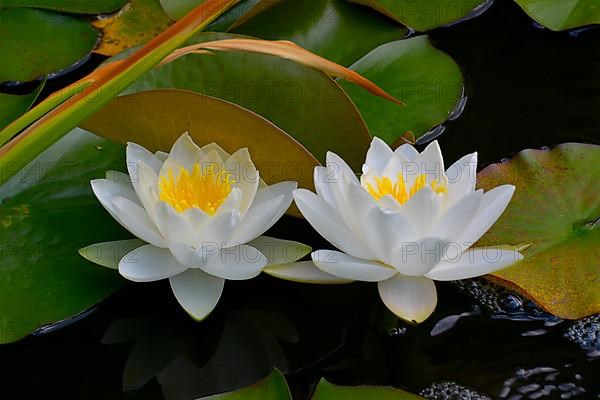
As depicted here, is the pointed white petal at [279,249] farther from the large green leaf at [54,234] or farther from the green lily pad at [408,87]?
the green lily pad at [408,87]

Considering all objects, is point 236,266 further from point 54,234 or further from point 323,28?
point 323,28

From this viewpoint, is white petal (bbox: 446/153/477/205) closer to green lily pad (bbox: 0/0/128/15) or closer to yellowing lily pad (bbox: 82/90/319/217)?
yellowing lily pad (bbox: 82/90/319/217)

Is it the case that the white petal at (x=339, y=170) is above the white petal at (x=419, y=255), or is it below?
above

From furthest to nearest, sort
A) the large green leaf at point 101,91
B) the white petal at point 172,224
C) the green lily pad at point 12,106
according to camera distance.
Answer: the green lily pad at point 12,106 < the white petal at point 172,224 < the large green leaf at point 101,91

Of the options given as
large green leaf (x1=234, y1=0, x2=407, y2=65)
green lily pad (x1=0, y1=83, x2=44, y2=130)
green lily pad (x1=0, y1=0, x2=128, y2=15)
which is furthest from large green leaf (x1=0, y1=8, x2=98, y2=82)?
large green leaf (x1=234, y1=0, x2=407, y2=65)

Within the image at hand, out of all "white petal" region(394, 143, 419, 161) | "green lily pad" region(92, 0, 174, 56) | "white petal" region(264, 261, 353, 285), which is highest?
"white petal" region(394, 143, 419, 161)

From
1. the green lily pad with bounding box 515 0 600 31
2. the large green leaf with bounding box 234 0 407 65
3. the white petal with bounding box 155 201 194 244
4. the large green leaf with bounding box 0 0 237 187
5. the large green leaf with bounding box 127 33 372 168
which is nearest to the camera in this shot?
the large green leaf with bounding box 0 0 237 187

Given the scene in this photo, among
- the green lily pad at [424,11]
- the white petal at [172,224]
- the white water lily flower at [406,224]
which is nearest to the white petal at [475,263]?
the white water lily flower at [406,224]
